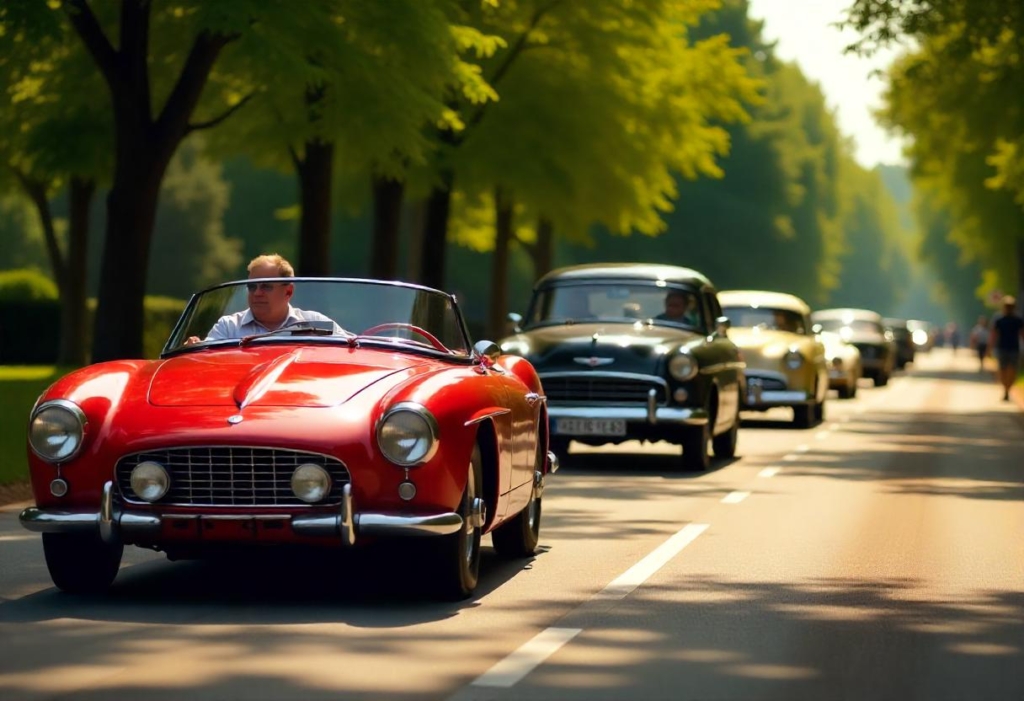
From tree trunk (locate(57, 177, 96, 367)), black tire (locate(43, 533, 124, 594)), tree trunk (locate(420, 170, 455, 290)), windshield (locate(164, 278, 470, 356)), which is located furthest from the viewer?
tree trunk (locate(57, 177, 96, 367))

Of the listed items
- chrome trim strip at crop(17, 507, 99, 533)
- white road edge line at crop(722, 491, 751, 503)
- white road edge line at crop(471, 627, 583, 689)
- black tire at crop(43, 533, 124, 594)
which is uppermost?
chrome trim strip at crop(17, 507, 99, 533)

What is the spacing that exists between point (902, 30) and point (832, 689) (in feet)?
88.6

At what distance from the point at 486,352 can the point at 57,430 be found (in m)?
2.45

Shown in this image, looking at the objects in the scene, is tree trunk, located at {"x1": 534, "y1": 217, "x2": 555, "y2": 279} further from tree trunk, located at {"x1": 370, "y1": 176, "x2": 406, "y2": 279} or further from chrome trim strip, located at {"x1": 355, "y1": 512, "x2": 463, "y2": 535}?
chrome trim strip, located at {"x1": 355, "y1": 512, "x2": 463, "y2": 535}

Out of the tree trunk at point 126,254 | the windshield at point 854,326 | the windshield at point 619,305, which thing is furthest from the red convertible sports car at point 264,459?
the windshield at point 854,326

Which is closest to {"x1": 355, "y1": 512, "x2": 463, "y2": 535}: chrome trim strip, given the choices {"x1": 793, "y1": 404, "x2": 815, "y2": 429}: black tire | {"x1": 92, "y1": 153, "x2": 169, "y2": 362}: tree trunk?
{"x1": 92, "y1": 153, "x2": 169, "y2": 362}: tree trunk

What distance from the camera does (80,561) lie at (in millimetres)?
8672

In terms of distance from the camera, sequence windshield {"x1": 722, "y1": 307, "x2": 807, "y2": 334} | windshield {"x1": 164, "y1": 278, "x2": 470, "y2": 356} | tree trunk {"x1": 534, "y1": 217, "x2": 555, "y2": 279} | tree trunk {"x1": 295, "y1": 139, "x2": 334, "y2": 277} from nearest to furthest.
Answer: windshield {"x1": 164, "y1": 278, "x2": 470, "y2": 356}
windshield {"x1": 722, "y1": 307, "x2": 807, "y2": 334}
tree trunk {"x1": 295, "y1": 139, "x2": 334, "y2": 277}
tree trunk {"x1": 534, "y1": 217, "x2": 555, "y2": 279}

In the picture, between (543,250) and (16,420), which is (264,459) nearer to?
(16,420)

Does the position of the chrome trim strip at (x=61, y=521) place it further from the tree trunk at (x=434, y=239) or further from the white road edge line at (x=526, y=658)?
the tree trunk at (x=434, y=239)

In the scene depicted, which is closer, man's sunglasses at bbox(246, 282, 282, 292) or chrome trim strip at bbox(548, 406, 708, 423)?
man's sunglasses at bbox(246, 282, 282, 292)

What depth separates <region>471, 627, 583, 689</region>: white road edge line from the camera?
264 inches

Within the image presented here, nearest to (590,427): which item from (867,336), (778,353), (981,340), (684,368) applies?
(684,368)

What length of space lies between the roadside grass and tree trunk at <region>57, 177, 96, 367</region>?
7.93ft
